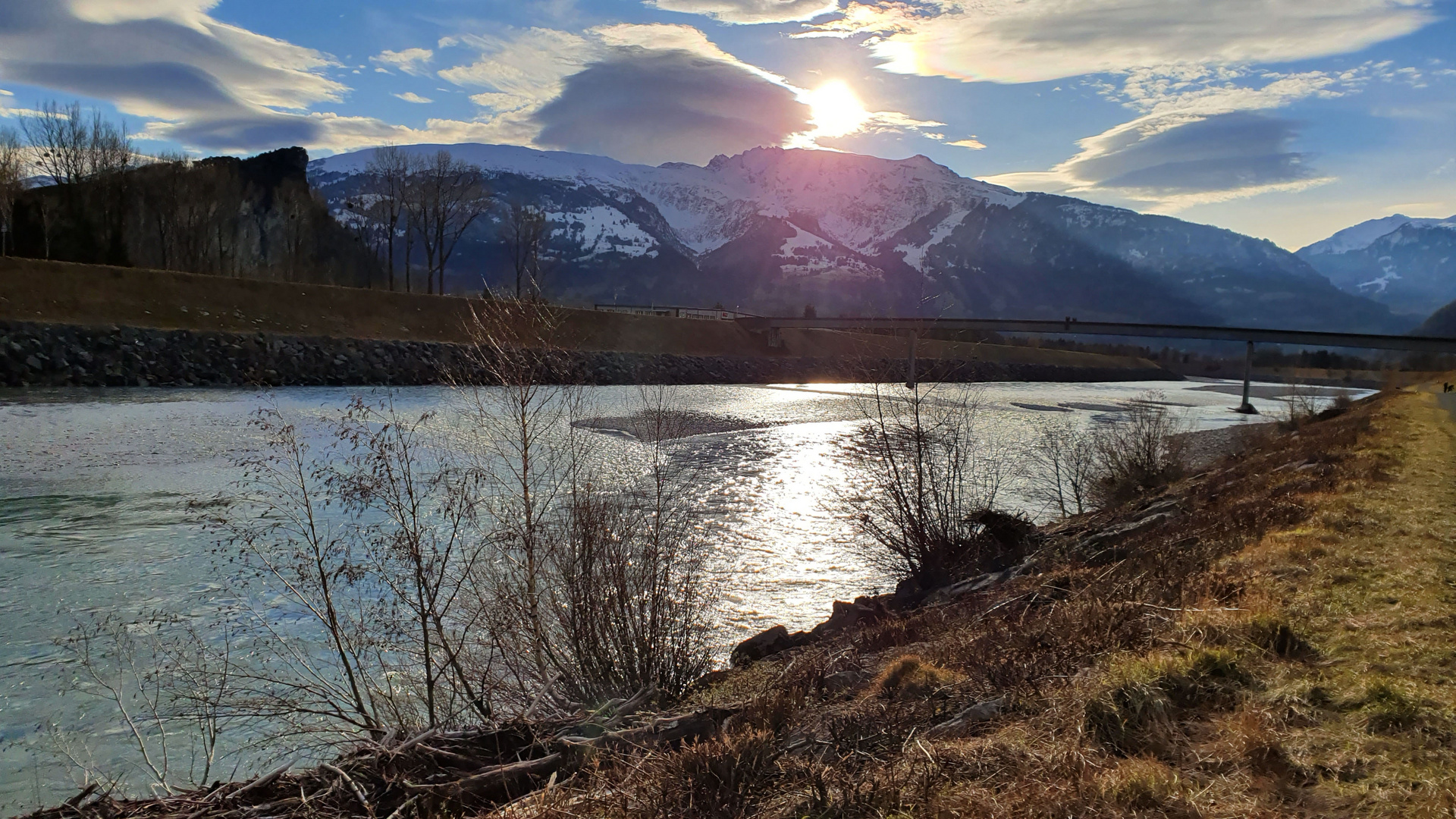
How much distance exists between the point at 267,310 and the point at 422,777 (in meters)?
58.7

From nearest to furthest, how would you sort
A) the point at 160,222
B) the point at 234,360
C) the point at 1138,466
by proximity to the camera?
the point at 1138,466 < the point at 234,360 < the point at 160,222

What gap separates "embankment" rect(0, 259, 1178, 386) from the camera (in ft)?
140

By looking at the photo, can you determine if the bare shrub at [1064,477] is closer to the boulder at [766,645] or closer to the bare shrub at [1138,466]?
the bare shrub at [1138,466]

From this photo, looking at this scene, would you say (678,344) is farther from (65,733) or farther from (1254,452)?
(65,733)

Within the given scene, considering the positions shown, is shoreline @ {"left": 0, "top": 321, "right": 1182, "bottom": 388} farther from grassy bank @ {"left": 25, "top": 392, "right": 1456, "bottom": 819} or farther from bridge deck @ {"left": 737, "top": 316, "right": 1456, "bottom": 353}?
grassy bank @ {"left": 25, "top": 392, "right": 1456, "bottom": 819}

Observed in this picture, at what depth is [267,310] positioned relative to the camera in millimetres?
55000

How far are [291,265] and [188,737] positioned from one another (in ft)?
263

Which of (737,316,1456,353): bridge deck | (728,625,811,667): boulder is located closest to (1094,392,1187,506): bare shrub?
(728,625,811,667): boulder

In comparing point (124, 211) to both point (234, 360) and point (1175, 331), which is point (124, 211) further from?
point (1175, 331)

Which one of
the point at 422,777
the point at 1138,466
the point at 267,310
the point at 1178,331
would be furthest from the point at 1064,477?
the point at 1178,331

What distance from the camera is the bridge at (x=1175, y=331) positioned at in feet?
229

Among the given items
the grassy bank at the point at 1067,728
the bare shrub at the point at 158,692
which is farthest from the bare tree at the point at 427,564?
the grassy bank at the point at 1067,728

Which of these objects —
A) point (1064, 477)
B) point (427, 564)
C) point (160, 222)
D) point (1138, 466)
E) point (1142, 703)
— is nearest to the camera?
point (1142, 703)

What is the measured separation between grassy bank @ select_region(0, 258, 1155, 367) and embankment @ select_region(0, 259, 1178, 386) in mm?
97
